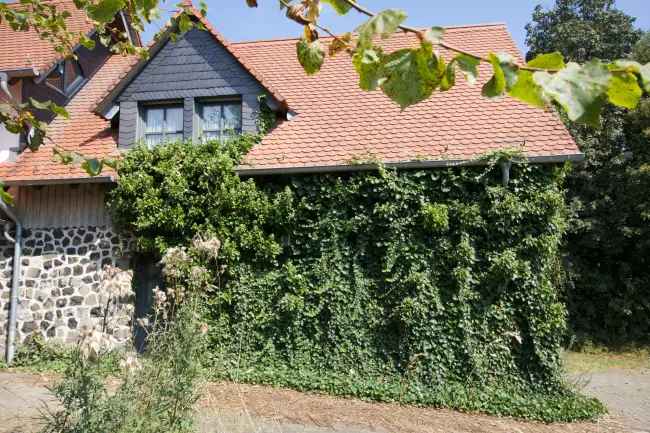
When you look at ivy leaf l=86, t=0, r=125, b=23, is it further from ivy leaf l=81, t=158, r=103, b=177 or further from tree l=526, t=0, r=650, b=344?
tree l=526, t=0, r=650, b=344

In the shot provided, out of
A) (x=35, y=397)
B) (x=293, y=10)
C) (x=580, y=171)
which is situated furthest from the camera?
(x=580, y=171)

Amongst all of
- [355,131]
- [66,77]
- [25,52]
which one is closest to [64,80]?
[66,77]

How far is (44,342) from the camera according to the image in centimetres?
902

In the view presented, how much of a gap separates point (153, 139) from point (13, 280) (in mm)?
3612

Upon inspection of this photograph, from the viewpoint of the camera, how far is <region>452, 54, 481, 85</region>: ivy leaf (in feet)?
4.57

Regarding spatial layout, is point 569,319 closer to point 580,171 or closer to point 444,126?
Result: point 580,171

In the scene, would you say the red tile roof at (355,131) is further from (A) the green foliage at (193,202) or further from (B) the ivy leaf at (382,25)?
(B) the ivy leaf at (382,25)

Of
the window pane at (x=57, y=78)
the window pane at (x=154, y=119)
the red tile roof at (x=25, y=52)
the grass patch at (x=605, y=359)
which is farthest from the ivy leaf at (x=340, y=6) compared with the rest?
the window pane at (x=57, y=78)

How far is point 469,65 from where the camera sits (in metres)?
1.41

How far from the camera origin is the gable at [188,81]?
31.3ft

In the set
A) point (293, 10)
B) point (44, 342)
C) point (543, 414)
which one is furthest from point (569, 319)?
point (293, 10)

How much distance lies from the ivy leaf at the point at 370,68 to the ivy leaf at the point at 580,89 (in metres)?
0.53

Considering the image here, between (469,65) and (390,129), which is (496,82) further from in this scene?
(390,129)

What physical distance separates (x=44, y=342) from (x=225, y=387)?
151 inches
